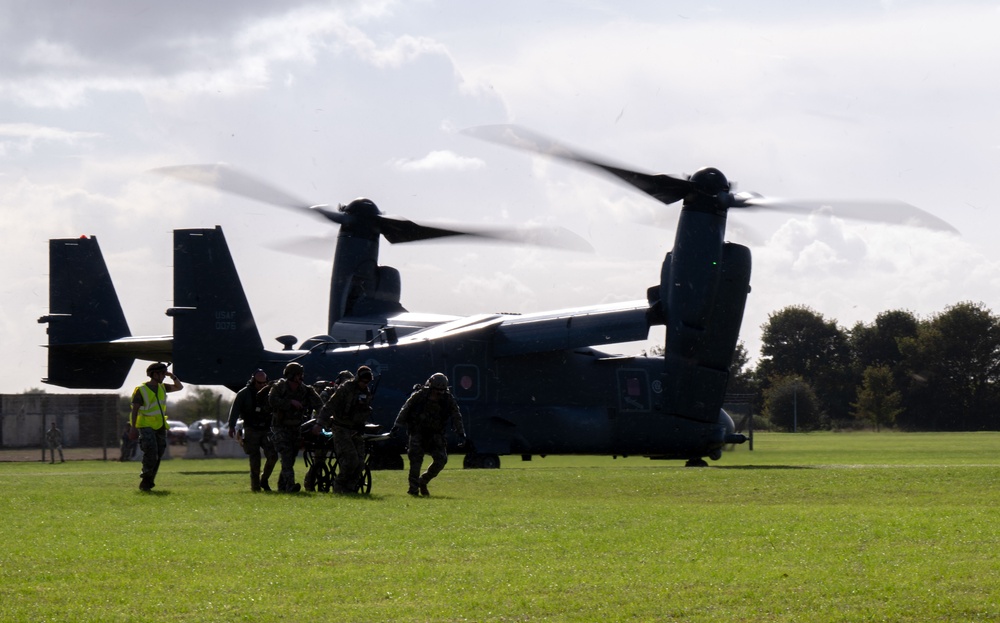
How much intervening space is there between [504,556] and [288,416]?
979 centimetres

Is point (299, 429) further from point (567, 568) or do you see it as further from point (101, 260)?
point (101, 260)

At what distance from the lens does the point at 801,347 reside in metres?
135

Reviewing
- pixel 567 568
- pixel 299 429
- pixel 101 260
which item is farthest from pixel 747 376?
pixel 567 568

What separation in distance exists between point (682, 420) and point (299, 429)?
15.4 meters

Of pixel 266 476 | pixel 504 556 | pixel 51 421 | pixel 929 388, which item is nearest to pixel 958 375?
pixel 929 388

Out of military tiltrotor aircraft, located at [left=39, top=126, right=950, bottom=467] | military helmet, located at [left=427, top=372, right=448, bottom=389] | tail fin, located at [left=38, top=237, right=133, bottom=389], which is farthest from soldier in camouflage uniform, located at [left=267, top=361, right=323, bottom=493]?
tail fin, located at [left=38, top=237, right=133, bottom=389]

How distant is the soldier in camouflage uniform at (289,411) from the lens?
21.3m

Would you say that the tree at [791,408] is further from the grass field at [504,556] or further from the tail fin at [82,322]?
the grass field at [504,556]

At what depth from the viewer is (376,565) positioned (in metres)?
11.6

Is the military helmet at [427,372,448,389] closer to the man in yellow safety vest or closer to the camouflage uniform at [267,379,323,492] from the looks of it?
the camouflage uniform at [267,379,323,492]

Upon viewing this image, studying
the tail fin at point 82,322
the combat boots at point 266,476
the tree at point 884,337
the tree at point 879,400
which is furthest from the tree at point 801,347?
the combat boots at point 266,476

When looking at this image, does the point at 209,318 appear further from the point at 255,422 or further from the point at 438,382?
the point at 438,382

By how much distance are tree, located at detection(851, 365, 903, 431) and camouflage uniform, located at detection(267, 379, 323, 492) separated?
93.6 m

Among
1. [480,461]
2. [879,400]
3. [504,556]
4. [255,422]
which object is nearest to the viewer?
[504,556]
